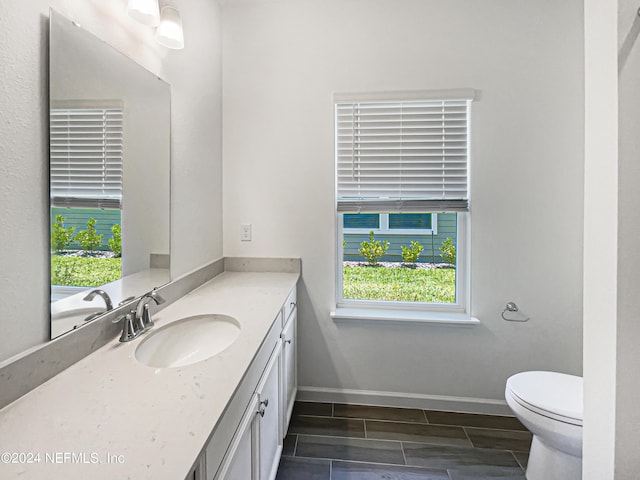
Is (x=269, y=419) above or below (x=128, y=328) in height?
below

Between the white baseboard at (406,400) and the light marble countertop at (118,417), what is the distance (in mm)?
1305

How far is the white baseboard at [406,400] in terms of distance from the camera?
2213mm

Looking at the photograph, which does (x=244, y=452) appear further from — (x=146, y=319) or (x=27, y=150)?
(x=27, y=150)

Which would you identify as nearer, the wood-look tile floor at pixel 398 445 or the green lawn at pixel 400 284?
the wood-look tile floor at pixel 398 445

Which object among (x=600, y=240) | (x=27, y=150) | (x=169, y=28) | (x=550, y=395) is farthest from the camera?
(x=550, y=395)

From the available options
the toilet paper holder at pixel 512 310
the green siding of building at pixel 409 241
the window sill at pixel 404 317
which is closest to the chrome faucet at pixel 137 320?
the window sill at pixel 404 317

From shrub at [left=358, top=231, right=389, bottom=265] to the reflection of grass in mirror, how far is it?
1.50 m

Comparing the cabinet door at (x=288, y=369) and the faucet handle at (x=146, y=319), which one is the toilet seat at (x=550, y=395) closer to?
the cabinet door at (x=288, y=369)

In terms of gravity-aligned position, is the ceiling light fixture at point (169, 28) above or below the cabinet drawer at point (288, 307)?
above

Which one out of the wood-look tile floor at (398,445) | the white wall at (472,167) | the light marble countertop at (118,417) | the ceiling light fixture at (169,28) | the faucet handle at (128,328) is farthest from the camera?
the white wall at (472,167)

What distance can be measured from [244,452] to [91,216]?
0.90 metres

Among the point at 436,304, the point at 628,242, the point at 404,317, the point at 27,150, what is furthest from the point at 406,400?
the point at 27,150

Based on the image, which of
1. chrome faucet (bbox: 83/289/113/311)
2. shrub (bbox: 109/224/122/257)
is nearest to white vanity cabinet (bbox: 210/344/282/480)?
chrome faucet (bbox: 83/289/113/311)

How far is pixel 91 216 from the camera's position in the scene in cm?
115
